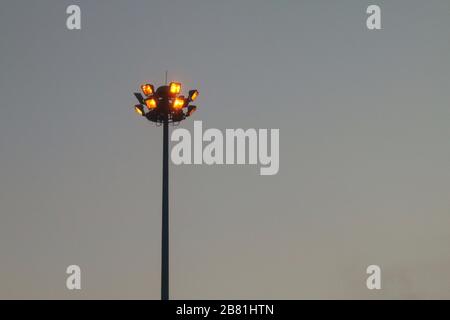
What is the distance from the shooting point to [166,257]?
30.2 m

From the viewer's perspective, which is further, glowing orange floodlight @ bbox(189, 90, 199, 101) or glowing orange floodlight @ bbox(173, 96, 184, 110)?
glowing orange floodlight @ bbox(189, 90, 199, 101)

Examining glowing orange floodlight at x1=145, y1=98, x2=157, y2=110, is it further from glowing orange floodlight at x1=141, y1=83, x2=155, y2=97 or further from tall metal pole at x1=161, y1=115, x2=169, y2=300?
tall metal pole at x1=161, y1=115, x2=169, y2=300

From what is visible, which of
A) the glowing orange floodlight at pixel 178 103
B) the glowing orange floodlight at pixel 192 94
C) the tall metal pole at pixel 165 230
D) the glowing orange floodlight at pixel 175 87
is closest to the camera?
the tall metal pole at pixel 165 230

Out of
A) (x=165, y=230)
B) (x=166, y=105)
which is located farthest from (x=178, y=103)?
(x=165, y=230)

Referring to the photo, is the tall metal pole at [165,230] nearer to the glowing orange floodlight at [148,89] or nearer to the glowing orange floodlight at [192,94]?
the glowing orange floodlight at [148,89]

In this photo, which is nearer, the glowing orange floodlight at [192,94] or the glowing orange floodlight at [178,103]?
the glowing orange floodlight at [178,103]

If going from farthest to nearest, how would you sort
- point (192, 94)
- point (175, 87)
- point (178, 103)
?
1. point (192, 94)
2. point (178, 103)
3. point (175, 87)

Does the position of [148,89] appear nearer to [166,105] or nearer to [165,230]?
[166,105]

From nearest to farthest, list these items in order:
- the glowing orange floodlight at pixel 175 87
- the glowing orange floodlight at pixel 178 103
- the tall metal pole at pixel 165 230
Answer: the tall metal pole at pixel 165 230 → the glowing orange floodlight at pixel 175 87 → the glowing orange floodlight at pixel 178 103

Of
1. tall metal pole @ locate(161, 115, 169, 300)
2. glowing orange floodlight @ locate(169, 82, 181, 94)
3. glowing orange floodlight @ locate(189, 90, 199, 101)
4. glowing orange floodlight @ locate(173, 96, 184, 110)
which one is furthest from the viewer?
glowing orange floodlight @ locate(189, 90, 199, 101)

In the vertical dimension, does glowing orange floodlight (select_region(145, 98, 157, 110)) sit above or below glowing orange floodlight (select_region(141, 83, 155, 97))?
below

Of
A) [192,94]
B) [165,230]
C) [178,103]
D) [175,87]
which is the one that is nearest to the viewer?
[165,230]
